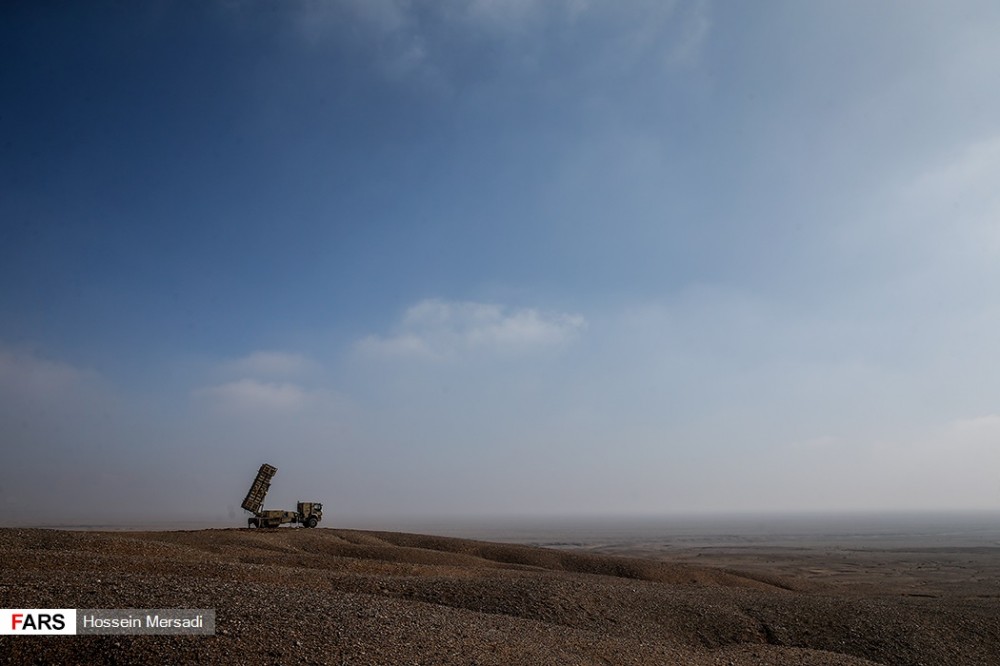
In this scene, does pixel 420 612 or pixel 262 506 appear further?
pixel 262 506

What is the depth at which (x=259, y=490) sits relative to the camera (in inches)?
1614

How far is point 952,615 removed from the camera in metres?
22.4

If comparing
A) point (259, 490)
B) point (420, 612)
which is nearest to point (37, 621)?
point (420, 612)

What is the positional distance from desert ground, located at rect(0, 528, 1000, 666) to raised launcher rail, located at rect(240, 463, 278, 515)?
26.2 feet

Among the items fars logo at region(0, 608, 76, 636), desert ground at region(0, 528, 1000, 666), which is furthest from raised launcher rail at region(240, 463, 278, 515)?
fars logo at region(0, 608, 76, 636)

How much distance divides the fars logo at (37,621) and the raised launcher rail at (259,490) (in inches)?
1202

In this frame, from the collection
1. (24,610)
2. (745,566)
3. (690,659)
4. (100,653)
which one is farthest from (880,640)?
(745,566)

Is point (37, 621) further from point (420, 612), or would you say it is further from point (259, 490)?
point (259, 490)

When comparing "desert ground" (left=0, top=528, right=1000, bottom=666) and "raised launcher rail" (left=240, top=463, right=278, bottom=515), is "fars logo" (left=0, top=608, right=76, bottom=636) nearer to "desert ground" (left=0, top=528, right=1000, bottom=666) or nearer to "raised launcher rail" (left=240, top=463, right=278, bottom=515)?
"desert ground" (left=0, top=528, right=1000, bottom=666)

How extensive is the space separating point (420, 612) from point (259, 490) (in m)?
30.3

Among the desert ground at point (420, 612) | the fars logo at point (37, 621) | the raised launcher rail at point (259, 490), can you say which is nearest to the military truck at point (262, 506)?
the raised launcher rail at point (259, 490)

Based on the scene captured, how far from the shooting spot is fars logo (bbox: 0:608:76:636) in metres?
10.8

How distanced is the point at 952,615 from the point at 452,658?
2138 cm

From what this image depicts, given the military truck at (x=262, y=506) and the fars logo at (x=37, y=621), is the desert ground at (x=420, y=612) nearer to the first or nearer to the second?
the fars logo at (x=37, y=621)
